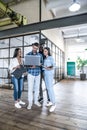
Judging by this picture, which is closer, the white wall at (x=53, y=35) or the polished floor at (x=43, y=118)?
the polished floor at (x=43, y=118)

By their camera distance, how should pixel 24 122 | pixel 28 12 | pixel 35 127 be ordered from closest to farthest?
pixel 35 127 → pixel 24 122 → pixel 28 12

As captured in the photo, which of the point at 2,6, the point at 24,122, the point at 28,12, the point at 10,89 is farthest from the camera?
the point at 10,89

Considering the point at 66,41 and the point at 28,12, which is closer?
the point at 28,12

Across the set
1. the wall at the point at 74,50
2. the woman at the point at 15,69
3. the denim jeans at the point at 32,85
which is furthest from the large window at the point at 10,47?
the wall at the point at 74,50

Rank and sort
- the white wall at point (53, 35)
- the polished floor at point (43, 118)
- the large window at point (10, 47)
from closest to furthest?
the polished floor at point (43, 118) → the large window at point (10, 47) → the white wall at point (53, 35)

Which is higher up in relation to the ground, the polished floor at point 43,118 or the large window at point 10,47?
the large window at point 10,47

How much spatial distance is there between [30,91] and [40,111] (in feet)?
1.68

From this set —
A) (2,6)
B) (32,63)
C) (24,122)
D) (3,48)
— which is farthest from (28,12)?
(24,122)

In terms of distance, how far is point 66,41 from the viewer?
11555 millimetres

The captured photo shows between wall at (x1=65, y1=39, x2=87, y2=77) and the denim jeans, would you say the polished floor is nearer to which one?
the denim jeans

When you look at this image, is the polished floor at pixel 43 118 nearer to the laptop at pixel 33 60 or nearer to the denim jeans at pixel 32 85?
the denim jeans at pixel 32 85

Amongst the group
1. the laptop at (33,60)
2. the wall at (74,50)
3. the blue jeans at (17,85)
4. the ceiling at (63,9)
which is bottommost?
the blue jeans at (17,85)

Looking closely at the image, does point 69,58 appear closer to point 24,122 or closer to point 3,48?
point 3,48

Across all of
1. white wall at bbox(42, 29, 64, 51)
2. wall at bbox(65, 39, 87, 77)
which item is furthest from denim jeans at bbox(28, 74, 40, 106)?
wall at bbox(65, 39, 87, 77)
